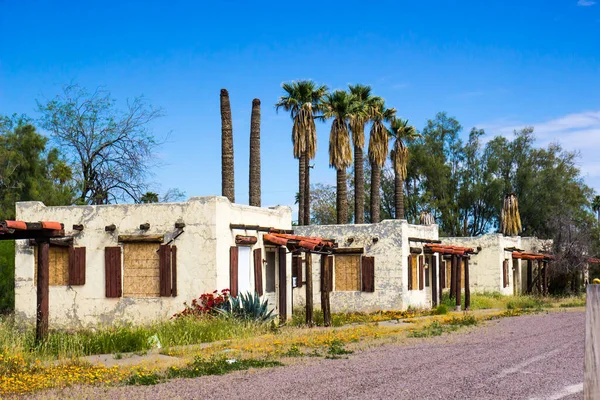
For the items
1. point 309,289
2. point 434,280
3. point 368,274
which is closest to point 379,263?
point 368,274

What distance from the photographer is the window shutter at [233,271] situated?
20.3 meters

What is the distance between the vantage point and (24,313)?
21.5 m

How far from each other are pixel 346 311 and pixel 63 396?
19794 millimetres

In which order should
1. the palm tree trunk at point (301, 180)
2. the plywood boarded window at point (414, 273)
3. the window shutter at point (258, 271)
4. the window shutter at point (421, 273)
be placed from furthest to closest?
the palm tree trunk at point (301, 180)
the window shutter at point (421, 273)
the plywood boarded window at point (414, 273)
the window shutter at point (258, 271)

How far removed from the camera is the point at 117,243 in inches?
816

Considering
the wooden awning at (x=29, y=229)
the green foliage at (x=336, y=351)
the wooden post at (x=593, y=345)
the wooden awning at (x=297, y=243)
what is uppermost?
the wooden awning at (x=29, y=229)

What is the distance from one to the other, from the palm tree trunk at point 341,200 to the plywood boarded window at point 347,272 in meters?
7.51

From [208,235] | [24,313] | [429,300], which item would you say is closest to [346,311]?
[429,300]

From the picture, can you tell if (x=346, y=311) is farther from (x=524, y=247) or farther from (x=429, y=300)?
(x=524, y=247)

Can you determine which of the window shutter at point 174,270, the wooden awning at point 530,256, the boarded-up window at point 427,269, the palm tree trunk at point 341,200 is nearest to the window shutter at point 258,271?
the window shutter at point 174,270

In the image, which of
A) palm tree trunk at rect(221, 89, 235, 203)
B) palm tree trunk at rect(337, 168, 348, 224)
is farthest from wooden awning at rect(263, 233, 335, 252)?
palm tree trunk at rect(337, 168, 348, 224)

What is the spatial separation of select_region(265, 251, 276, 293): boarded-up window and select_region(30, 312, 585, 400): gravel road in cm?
807

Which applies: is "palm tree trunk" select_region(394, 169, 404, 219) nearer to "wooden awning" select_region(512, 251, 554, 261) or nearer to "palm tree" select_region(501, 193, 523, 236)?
"wooden awning" select_region(512, 251, 554, 261)

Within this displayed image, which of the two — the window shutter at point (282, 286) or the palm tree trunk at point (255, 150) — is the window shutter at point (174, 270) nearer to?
the window shutter at point (282, 286)
